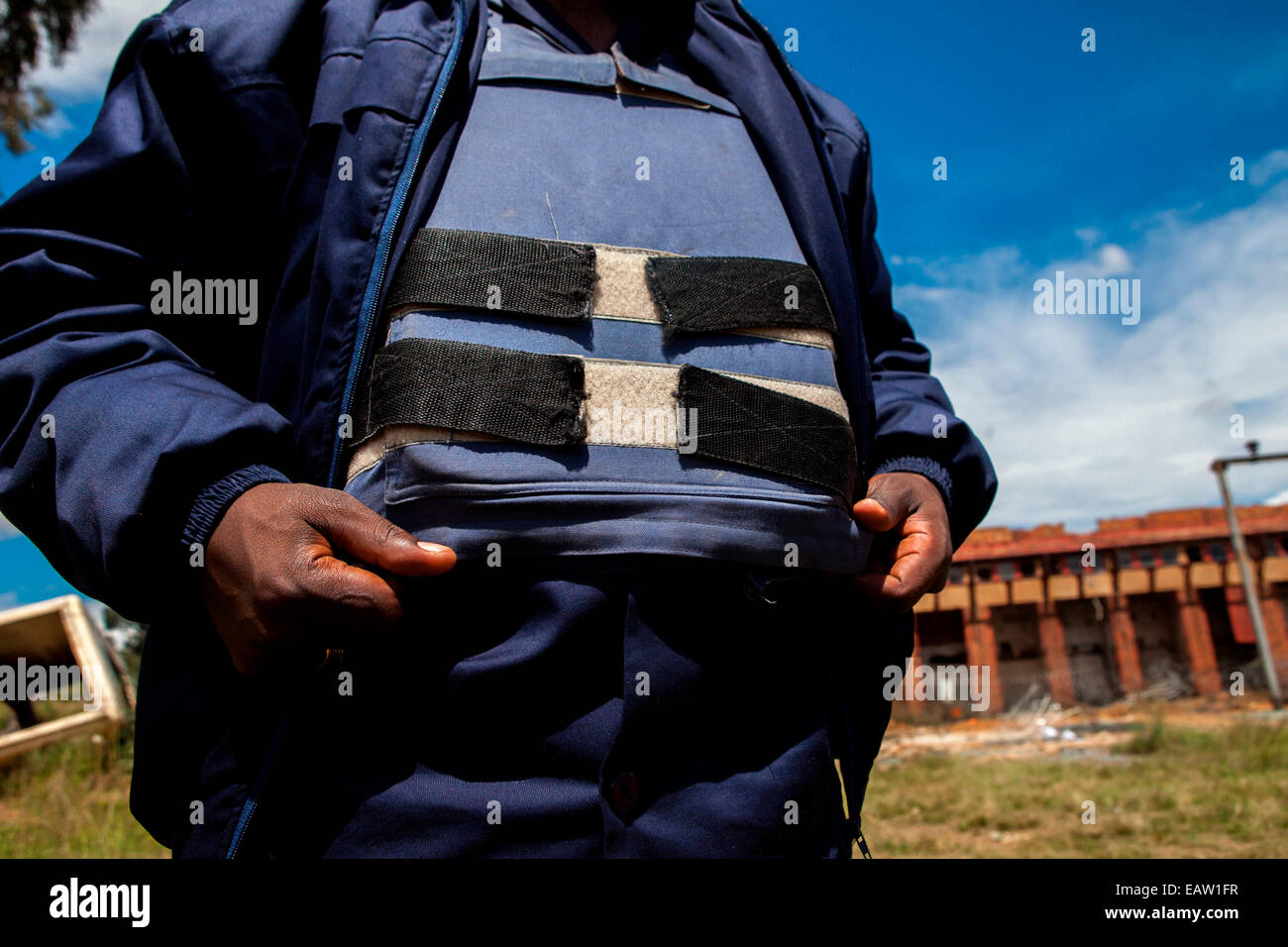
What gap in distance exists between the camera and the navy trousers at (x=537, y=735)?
1.01m

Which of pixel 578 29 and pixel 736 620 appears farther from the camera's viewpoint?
pixel 578 29

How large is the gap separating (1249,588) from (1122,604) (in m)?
2.41

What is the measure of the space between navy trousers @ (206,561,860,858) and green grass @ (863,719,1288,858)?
15.6 feet

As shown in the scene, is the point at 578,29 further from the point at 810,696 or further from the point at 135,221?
the point at 810,696

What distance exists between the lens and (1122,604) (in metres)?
15.4

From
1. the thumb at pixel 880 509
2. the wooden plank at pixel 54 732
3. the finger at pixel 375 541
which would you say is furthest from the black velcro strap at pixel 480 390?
the wooden plank at pixel 54 732

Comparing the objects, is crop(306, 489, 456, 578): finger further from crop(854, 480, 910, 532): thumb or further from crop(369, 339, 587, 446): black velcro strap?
crop(854, 480, 910, 532): thumb

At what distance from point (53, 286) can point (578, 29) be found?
0.90 m

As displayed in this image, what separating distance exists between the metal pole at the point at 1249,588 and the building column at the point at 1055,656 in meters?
2.96
